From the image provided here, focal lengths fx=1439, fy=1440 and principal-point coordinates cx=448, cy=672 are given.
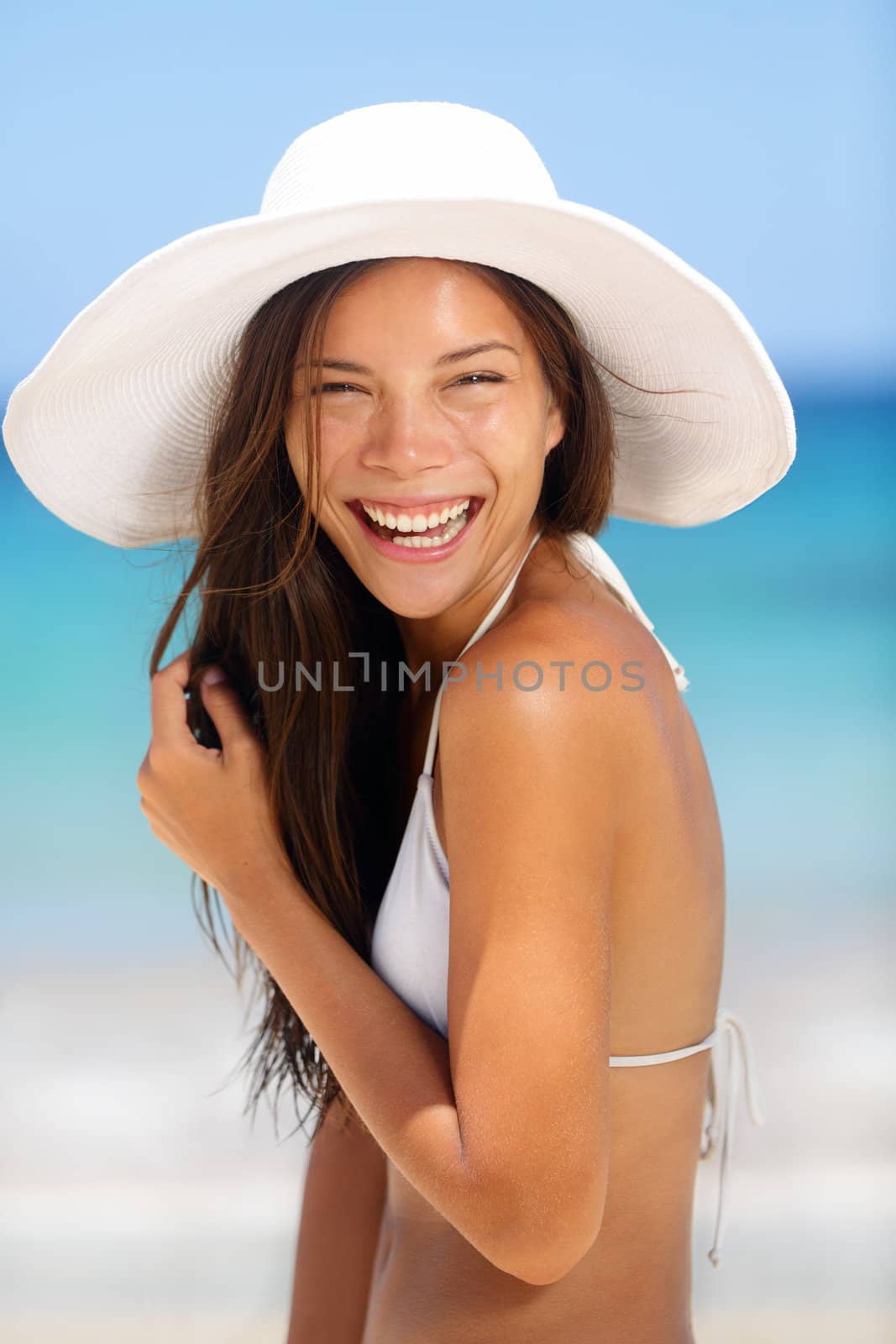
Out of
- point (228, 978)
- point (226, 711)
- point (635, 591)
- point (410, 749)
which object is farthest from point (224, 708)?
point (635, 591)

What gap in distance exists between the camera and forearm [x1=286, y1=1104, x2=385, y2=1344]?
195 cm

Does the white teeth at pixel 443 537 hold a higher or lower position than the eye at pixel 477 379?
lower

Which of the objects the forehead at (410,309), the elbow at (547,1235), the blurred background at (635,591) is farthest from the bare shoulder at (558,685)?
the blurred background at (635,591)

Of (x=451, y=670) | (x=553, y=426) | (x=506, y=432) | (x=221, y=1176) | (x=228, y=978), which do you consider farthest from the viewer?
(x=228, y=978)

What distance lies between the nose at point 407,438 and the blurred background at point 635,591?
206 centimetres

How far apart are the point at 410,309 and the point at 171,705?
0.63 meters

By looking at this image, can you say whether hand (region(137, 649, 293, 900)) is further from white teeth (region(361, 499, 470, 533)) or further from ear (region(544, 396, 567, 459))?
ear (region(544, 396, 567, 459))

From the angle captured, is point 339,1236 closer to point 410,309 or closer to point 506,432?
point 506,432

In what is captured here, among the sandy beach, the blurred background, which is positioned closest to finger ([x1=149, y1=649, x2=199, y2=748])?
the blurred background

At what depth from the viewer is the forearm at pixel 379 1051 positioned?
1.23m

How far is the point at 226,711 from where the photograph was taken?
1.79 meters

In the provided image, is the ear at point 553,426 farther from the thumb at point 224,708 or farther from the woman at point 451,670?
the thumb at point 224,708

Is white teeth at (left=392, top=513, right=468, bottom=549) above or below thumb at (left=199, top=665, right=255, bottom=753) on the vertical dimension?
above

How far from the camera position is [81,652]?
5.94 m
